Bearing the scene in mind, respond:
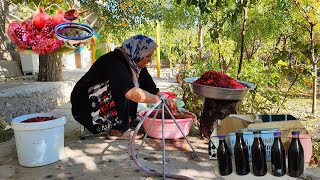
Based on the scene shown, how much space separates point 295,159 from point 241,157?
31cm

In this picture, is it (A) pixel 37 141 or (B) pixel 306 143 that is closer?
(B) pixel 306 143

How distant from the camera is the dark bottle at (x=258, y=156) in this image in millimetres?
1895

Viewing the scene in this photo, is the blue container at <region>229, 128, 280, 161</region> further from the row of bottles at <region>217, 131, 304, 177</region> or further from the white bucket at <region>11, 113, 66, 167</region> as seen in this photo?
the white bucket at <region>11, 113, 66, 167</region>

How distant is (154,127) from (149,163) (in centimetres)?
58

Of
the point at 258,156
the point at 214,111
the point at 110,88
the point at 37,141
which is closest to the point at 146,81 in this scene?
the point at 110,88

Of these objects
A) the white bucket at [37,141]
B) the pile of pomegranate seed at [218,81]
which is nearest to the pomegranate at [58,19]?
the white bucket at [37,141]

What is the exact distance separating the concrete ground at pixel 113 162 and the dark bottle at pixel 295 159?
0.25m

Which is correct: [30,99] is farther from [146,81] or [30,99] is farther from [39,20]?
[39,20]

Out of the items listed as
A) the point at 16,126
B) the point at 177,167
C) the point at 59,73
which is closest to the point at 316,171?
the point at 177,167

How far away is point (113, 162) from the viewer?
2.69 meters

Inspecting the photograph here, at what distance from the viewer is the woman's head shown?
117 inches

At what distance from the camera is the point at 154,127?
3.19 m

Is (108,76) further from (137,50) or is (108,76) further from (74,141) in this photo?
(74,141)

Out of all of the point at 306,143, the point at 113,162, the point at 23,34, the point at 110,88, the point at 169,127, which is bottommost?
the point at 113,162
